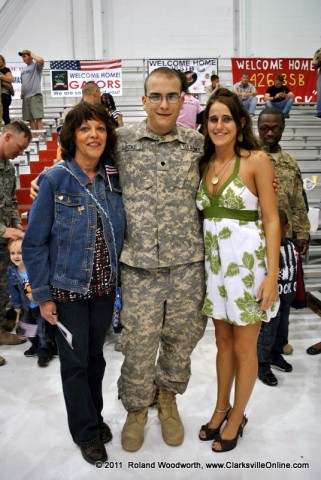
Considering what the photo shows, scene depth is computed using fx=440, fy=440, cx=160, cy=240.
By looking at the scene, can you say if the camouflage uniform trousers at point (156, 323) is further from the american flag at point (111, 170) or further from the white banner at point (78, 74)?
the white banner at point (78, 74)

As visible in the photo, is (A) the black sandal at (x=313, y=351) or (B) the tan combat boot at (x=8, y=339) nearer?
(A) the black sandal at (x=313, y=351)

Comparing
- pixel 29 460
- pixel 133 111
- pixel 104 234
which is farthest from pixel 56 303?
pixel 133 111

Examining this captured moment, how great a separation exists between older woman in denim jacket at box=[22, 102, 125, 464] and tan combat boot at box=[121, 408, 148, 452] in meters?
0.30

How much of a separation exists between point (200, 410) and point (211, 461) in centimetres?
41

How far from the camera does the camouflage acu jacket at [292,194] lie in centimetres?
274

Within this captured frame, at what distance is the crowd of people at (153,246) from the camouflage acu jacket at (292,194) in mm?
790

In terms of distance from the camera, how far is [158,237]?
1.92 metres

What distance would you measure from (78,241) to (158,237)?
350 mm

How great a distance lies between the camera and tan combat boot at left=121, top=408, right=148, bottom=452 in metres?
2.12

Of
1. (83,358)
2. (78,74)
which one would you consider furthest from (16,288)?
(78,74)

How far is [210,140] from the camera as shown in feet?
6.50

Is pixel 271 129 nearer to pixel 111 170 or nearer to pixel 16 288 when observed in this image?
pixel 111 170

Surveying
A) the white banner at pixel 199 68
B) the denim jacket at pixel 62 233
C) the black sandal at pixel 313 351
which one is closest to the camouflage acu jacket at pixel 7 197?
the denim jacket at pixel 62 233

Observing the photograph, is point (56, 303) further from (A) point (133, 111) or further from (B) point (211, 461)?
(A) point (133, 111)
